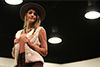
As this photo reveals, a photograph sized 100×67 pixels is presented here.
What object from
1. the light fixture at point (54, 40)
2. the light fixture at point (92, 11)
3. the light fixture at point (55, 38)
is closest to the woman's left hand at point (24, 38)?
the light fixture at point (92, 11)

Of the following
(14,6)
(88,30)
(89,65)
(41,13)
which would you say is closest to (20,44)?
(41,13)

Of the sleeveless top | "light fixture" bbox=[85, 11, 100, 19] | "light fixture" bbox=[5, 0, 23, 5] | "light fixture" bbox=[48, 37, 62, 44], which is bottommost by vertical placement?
"light fixture" bbox=[48, 37, 62, 44]

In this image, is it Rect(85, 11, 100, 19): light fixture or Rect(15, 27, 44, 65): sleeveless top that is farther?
Rect(85, 11, 100, 19): light fixture

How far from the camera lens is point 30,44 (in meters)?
1.96

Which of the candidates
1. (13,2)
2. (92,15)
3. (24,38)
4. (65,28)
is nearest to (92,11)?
(92,15)

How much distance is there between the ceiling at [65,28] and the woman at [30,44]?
267 centimetres

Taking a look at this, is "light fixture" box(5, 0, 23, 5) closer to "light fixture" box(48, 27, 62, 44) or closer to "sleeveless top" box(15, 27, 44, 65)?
"light fixture" box(48, 27, 62, 44)

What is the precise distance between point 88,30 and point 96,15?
0.77 m

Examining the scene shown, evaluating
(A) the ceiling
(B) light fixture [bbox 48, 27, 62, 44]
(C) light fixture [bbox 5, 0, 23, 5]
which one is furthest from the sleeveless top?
(B) light fixture [bbox 48, 27, 62, 44]

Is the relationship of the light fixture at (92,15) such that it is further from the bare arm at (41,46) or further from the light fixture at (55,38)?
the bare arm at (41,46)

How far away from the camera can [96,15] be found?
520 cm

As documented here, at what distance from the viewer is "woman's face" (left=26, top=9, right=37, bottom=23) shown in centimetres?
212

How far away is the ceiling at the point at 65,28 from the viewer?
4.98 meters

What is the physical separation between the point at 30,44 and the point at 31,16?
0.99 ft
